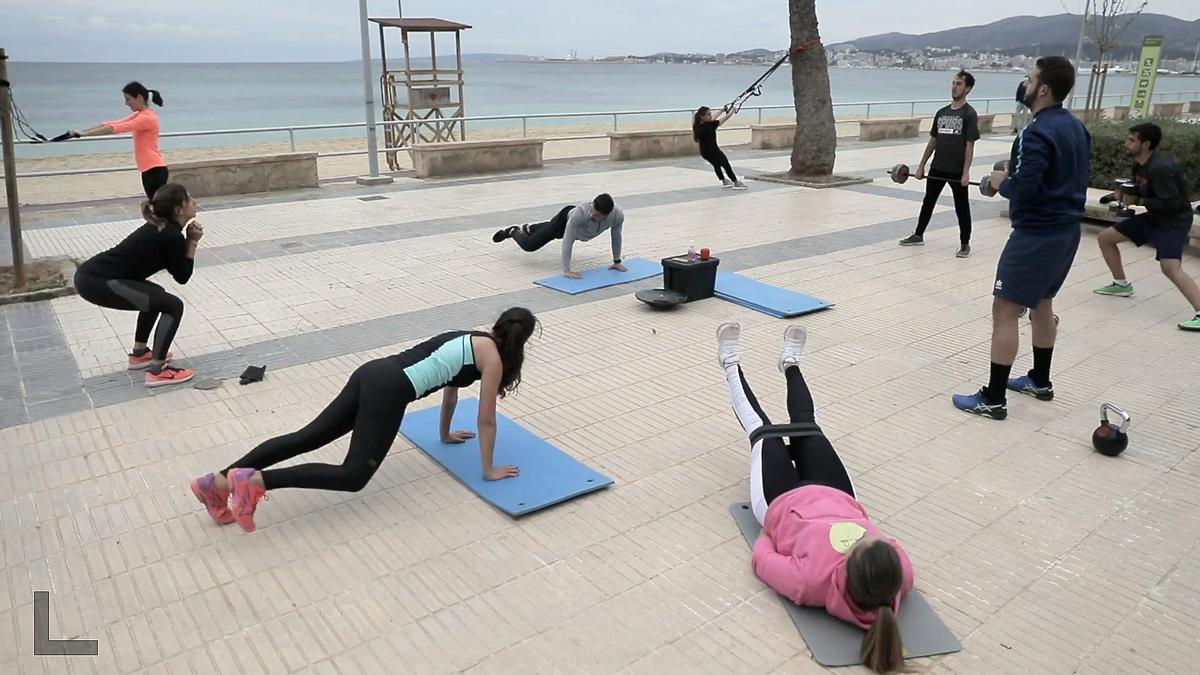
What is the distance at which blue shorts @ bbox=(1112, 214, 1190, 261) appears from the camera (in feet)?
20.9

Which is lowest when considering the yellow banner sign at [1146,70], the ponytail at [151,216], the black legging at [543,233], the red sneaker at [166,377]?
the red sneaker at [166,377]

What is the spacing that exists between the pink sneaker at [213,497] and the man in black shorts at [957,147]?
6969mm

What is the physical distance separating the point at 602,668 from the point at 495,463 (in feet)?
5.13

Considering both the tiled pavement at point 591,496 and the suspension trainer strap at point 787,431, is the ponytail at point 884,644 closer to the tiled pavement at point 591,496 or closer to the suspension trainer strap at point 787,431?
the tiled pavement at point 591,496

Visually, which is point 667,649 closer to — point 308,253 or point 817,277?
point 817,277

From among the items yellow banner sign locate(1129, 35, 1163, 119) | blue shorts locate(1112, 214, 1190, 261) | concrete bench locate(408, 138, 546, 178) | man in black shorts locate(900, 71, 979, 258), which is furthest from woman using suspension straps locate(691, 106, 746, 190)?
yellow banner sign locate(1129, 35, 1163, 119)

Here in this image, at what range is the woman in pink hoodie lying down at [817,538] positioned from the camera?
2721 mm

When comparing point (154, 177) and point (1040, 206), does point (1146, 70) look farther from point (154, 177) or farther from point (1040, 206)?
point (154, 177)

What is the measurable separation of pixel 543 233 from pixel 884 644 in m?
5.88

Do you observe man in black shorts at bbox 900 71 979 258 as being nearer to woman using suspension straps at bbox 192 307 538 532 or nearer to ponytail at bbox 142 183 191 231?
woman using suspension straps at bbox 192 307 538 532

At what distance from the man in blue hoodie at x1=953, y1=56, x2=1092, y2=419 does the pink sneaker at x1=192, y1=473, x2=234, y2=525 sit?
4.08 meters

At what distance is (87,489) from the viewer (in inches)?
157

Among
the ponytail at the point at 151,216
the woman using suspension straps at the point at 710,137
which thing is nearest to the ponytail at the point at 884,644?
the ponytail at the point at 151,216

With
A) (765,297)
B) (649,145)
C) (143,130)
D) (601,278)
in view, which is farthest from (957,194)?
(649,145)
